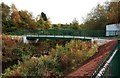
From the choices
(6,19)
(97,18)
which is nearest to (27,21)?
(6,19)

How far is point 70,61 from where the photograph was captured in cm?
2161

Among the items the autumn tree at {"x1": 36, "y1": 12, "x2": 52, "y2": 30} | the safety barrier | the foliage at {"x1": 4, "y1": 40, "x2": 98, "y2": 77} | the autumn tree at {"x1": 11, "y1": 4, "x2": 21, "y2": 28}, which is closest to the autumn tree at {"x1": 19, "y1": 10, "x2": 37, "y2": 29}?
the autumn tree at {"x1": 11, "y1": 4, "x2": 21, "y2": 28}

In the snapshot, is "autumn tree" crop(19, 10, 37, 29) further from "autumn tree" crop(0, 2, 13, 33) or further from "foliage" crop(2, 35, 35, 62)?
"foliage" crop(2, 35, 35, 62)

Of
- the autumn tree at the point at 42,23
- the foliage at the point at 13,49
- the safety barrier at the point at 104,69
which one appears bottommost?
the foliage at the point at 13,49

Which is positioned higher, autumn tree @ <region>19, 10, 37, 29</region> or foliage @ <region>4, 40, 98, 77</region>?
autumn tree @ <region>19, 10, 37, 29</region>

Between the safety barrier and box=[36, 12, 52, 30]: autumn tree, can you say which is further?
box=[36, 12, 52, 30]: autumn tree

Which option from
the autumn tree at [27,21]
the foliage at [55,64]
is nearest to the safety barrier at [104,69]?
the foliage at [55,64]

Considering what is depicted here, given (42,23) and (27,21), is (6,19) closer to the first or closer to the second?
(27,21)

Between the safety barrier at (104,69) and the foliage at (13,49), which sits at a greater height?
the safety barrier at (104,69)

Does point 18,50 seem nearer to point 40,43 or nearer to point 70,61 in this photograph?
point 40,43

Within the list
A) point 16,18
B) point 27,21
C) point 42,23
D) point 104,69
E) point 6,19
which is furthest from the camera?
point 42,23

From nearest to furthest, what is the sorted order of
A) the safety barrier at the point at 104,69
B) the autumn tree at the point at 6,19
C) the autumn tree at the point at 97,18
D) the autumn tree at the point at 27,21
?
the safety barrier at the point at 104,69 < the autumn tree at the point at 97,18 < the autumn tree at the point at 6,19 < the autumn tree at the point at 27,21


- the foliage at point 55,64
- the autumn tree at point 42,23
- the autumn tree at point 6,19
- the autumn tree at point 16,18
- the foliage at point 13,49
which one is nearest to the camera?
the foliage at point 55,64

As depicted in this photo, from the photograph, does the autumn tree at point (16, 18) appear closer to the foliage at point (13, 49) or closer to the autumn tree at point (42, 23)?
the autumn tree at point (42, 23)
